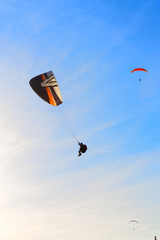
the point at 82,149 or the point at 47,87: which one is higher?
the point at 47,87

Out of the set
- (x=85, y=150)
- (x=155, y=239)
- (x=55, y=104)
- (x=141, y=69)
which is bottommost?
(x=155, y=239)

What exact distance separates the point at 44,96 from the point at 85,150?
897 cm

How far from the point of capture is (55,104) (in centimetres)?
5622

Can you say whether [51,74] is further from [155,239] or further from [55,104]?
[155,239]

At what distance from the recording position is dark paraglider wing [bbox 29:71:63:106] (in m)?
55.9

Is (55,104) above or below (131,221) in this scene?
above

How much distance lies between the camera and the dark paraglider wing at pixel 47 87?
55.9 m

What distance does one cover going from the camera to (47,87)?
56.6 m

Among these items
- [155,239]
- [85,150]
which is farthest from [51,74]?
[155,239]

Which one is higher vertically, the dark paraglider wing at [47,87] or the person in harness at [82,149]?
the dark paraglider wing at [47,87]

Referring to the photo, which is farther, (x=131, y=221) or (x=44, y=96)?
(x=131, y=221)

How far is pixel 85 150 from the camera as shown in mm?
53750

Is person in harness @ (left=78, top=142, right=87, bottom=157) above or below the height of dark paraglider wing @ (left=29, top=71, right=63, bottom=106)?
below

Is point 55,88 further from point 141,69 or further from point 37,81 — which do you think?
point 141,69
